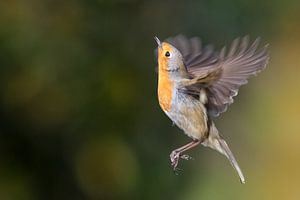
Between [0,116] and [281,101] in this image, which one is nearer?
[0,116]

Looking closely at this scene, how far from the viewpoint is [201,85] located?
2164 mm

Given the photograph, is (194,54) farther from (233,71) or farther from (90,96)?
(90,96)

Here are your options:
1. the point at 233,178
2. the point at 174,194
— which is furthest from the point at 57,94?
the point at 233,178

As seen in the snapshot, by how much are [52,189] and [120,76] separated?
0.89 meters

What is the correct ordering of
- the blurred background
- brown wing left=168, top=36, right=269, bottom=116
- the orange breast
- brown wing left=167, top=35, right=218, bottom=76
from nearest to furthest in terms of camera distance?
the orange breast, brown wing left=168, top=36, right=269, bottom=116, brown wing left=167, top=35, right=218, bottom=76, the blurred background

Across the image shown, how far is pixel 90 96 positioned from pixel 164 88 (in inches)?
128

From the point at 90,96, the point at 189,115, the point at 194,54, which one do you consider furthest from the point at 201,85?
the point at 90,96

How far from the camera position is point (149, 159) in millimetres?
5504

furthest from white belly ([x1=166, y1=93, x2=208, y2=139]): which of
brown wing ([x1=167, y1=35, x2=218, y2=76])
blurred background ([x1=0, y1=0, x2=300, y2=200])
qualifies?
blurred background ([x1=0, y1=0, x2=300, y2=200])

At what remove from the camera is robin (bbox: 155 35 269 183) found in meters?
2.06

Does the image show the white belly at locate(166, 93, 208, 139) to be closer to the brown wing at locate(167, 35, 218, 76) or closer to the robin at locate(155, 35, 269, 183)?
the robin at locate(155, 35, 269, 183)

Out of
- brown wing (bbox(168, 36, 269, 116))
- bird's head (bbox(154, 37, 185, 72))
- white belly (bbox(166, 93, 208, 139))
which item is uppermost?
bird's head (bbox(154, 37, 185, 72))

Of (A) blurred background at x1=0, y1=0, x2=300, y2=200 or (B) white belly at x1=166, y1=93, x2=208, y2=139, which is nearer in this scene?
(B) white belly at x1=166, y1=93, x2=208, y2=139

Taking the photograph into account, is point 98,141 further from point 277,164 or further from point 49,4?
point 277,164
